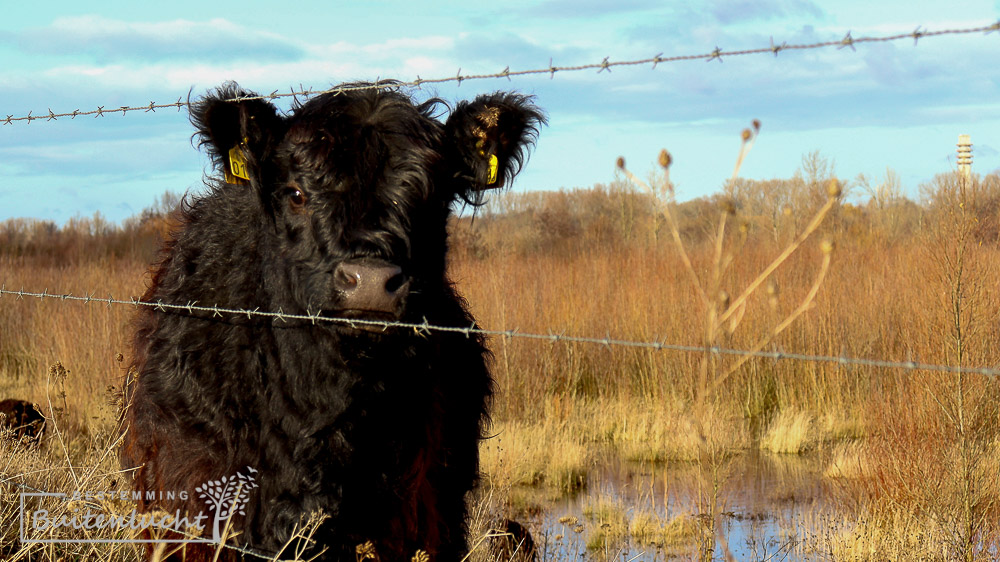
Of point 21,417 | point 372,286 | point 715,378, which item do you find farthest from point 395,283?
point 21,417

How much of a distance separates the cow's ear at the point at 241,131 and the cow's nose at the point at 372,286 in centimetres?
69

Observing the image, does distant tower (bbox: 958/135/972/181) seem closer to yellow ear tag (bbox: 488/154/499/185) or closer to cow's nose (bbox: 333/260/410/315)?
yellow ear tag (bbox: 488/154/499/185)

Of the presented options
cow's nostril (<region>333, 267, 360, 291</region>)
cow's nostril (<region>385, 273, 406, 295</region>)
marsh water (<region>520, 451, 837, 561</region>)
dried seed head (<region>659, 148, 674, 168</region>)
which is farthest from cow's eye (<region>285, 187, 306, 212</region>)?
marsh water (<region>520, 451, 837, 561</region>)

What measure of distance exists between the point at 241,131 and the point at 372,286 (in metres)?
0.95

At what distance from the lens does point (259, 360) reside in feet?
10.0

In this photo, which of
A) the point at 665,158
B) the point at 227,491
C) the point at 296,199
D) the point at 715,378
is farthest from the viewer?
the point at 715,378

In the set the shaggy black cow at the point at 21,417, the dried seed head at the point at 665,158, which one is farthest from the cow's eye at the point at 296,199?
the shaggy black cow at the point at 21,417

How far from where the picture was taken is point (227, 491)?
9.60ft

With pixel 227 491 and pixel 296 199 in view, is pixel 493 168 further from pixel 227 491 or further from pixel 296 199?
pixel 227 491

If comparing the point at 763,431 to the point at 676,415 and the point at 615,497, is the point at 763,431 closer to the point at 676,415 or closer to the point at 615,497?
the point at 676,415

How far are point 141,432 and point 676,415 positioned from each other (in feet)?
22.0

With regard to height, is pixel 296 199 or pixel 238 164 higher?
pixel 238 164

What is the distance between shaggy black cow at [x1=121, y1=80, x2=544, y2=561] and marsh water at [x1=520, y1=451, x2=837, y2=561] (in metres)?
2.26

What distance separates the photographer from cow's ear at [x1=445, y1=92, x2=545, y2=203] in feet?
11.6
